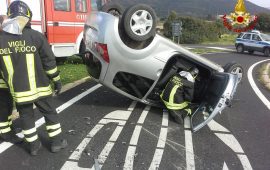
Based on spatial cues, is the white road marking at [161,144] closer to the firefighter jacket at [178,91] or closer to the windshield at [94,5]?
the firefighter jacket at [178,91]

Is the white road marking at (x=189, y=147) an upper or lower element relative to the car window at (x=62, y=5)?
lower

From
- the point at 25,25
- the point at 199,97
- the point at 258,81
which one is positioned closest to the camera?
the point at 25,25

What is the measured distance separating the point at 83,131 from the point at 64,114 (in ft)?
2.96

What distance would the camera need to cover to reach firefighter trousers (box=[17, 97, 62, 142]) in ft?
13.9

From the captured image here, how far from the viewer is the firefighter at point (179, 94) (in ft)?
18.9

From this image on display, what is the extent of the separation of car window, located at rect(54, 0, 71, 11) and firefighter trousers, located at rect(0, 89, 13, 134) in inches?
279

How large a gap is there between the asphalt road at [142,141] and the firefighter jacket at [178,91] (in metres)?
0.30

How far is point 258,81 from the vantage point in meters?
10.7

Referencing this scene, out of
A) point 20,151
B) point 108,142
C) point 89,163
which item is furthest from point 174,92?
point 20,151

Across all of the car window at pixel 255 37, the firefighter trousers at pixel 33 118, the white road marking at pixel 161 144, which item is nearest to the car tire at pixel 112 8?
the white road marking at pixel 161 144

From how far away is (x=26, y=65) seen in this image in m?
4.11

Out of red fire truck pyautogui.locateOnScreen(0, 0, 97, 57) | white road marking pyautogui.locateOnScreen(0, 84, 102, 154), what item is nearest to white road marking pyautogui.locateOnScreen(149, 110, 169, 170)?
white road marking pyautogui.locateOnScreen(0, 84, 102, 154)

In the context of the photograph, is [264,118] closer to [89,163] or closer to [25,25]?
[89,163]

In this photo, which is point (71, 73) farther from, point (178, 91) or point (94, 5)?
point (178, 91)
